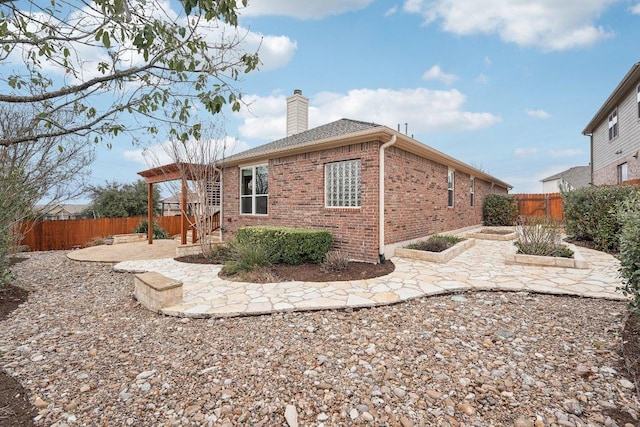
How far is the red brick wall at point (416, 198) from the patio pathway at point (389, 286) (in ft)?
4.41

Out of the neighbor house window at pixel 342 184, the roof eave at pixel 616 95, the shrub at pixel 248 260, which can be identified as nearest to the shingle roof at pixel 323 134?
the neighbor house window at pixel 342 184

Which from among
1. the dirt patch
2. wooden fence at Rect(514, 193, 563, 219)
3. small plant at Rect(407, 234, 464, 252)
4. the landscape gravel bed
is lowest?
the dirt patch

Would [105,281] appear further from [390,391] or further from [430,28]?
[430,28]

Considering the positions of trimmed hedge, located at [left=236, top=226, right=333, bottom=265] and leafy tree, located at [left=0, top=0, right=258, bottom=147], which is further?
trimmed hedge, located at [left=236, top=226, right=333, bottom=265]

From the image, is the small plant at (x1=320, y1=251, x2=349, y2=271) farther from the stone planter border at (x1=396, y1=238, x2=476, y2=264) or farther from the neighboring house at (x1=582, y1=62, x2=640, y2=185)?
the neighboring house at (x1=582, y1=62, x2=640, y2=185)

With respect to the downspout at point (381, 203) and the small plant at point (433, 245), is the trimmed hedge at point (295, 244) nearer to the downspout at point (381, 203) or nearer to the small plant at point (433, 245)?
the downspout at point (381, 203)

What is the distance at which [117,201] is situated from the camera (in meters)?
18.5

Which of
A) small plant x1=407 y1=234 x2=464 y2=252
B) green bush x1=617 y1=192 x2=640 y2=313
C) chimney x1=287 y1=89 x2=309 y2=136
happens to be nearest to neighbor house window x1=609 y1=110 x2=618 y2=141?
small plant x1=407 y1=234 x2=464 y2=252

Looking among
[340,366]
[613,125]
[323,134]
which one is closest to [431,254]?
[323,134]

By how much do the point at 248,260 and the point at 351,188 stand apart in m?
3.01

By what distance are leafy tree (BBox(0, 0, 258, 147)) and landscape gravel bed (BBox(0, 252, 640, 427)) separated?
88.2 inches

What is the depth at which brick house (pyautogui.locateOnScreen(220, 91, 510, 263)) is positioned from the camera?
22.6ft

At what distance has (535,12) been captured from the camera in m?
6.47

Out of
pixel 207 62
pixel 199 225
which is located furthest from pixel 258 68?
pixel 199 225
